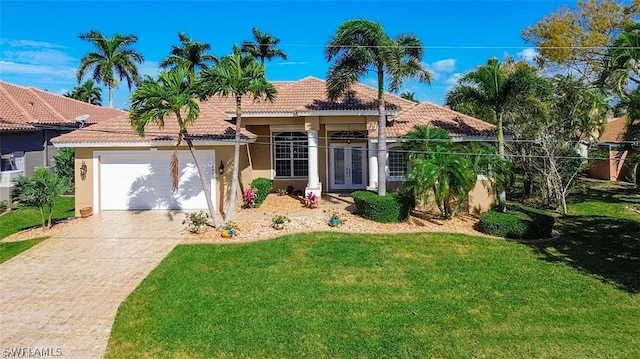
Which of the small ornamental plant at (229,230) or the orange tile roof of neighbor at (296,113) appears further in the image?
the orange tile roof of neighbor at (296,113)

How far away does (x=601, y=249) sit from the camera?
42.1ft

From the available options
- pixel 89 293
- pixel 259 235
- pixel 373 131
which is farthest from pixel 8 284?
pixel 373 131

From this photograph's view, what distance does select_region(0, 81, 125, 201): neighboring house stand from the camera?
75.2ft

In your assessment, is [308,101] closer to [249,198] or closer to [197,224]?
[249,198]

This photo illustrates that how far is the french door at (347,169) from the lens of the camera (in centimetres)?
2200

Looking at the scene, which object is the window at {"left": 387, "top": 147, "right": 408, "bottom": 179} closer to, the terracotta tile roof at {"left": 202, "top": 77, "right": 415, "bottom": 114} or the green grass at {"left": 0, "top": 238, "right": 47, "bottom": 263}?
the terracotta tile roof at {"left": 202, "top": 77, "right": 415, "bottom": 114}

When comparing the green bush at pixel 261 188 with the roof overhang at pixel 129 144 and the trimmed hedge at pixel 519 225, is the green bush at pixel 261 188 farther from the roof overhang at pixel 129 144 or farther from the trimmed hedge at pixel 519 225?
the trimmed hedge at pixel 519 225

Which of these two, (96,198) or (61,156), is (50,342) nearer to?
(96,198)

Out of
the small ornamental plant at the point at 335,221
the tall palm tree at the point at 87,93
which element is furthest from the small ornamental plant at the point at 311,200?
the tall palm tree at the point at 87,93

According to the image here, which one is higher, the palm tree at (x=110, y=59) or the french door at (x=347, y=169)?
the palm tree at (x=110, y=59)

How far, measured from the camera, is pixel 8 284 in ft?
33.8

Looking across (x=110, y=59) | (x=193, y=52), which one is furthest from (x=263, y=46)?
(x=110, y=59)

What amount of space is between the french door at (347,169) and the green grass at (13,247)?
12.9 meters

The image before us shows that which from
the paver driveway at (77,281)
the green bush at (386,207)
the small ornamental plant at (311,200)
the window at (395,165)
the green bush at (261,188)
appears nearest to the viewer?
the paver driveway at (77,281)
